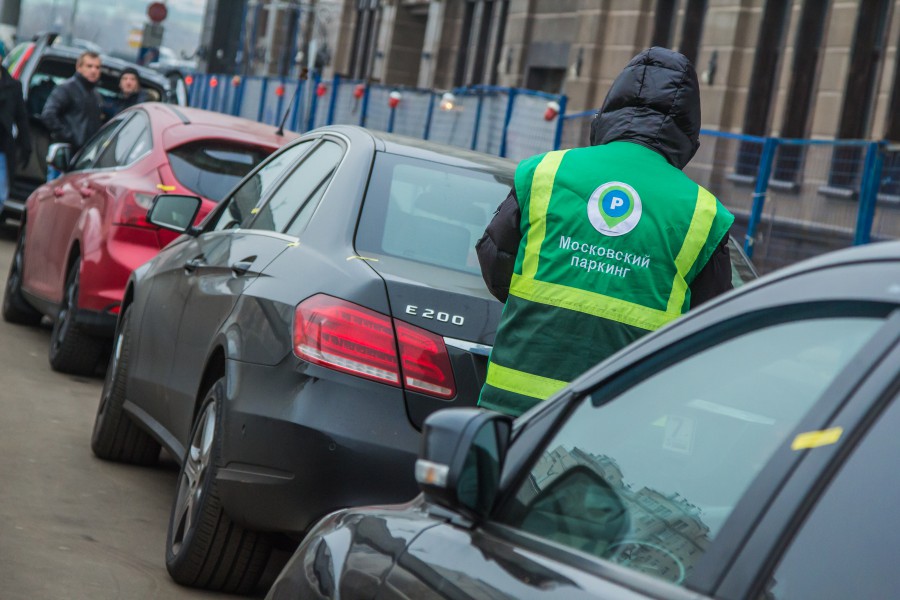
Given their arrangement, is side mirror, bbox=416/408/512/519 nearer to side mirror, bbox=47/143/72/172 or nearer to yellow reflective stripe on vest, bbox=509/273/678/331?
yellow reflective stripe on vest, bbox=509/273/678/331

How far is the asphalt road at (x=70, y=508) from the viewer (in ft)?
17.1

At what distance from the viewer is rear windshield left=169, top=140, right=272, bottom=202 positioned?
8.88 m

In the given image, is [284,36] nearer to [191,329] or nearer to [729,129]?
[729,129]

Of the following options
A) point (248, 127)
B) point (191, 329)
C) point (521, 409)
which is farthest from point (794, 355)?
point (248, 127)

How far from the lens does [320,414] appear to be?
4.65 m

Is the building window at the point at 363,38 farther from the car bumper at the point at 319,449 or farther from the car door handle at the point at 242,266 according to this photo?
the car bumper at the point at 319,449

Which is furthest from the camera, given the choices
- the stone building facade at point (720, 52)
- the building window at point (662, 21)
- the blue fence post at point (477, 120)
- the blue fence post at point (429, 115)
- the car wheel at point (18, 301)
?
the building window at point (662, 21)

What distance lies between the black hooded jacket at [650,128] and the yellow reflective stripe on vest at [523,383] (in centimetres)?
31

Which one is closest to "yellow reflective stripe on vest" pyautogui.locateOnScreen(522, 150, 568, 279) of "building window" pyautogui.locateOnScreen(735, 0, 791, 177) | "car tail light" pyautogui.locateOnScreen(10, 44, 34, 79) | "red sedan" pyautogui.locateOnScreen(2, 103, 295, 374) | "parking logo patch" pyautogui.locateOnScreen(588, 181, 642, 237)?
"parking logo patch" pyautogui.locateOnScreen(588, 181, 642, 237)

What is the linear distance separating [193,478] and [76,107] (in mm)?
10715

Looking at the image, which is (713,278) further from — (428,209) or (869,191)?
(869,191)

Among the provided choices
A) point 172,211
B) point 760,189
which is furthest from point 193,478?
point 760,189

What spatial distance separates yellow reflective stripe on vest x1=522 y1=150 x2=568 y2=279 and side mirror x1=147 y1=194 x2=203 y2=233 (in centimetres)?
330

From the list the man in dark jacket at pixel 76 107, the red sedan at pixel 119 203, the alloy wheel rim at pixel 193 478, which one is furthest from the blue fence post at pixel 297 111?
the alloy wheel rim at pixel 193 478
